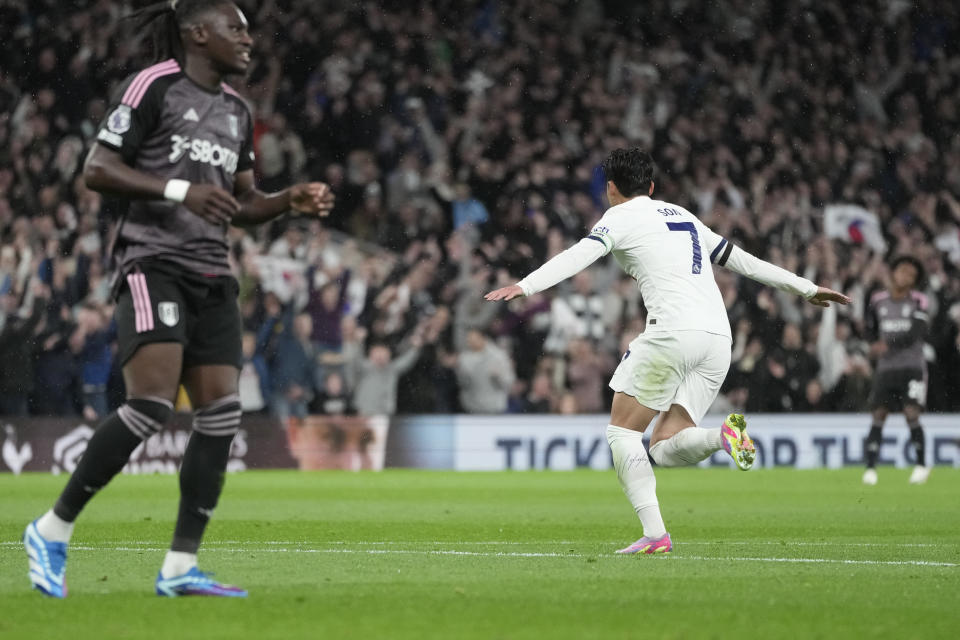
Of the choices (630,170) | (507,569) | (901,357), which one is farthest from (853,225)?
(507,569)

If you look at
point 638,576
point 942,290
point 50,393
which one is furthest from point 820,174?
point 638,576

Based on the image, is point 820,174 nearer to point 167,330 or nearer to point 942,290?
point 942,290

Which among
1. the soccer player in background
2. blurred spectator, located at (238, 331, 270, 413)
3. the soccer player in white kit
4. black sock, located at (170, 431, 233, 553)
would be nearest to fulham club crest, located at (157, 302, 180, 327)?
black sock, located at (170, 431, 233, 553)

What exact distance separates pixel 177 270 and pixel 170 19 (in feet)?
3.53

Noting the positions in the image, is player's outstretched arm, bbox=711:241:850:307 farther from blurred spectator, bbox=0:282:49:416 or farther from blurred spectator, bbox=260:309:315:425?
blurred spectator, bbox=0:282:49:416

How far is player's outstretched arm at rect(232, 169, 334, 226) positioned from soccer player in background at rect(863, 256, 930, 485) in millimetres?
12154

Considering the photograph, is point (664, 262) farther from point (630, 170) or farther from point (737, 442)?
point (737, 442)

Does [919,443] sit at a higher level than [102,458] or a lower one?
lower

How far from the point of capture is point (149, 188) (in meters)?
5.98

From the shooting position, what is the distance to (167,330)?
603 cm

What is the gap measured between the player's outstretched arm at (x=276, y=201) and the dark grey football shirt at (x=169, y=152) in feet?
0.87

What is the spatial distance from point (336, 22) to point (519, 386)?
7189 mm

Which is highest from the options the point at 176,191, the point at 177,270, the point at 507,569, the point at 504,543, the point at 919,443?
the point at 176,191

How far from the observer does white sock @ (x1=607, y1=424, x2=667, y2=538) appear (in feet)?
28.4
